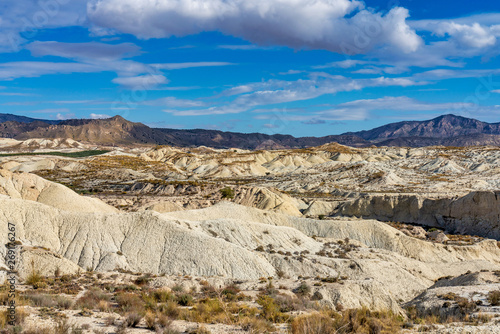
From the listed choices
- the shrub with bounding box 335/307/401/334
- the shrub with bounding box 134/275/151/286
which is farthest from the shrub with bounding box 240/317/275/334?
the shrub with bounding box 134/275/151/286

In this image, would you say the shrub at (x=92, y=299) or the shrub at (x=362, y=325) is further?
the shrub at (x=92, y=299)

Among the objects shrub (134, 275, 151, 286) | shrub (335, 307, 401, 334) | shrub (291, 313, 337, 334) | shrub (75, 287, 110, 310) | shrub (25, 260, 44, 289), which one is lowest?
shrub (134, 275, 151, 286)

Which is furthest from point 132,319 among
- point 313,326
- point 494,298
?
point 494,298

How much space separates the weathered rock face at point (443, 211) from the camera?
152 ft

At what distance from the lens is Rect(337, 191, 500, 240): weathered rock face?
4622 cm

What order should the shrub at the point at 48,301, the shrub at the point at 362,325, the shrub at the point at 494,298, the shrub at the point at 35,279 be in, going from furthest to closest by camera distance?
the shrub at the point at 35,279
the shrub at the point at 494,298
the shrub at the point at 48,301
the shrub at the point at 362,325

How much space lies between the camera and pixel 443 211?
51.4 meters

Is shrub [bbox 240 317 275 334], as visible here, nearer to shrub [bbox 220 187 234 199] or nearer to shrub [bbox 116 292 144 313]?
shrub [bbox 116 292 144 313]

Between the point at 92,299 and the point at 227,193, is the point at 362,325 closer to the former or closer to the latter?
the point at 92,299

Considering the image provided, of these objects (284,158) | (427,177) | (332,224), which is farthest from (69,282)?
(284,158)

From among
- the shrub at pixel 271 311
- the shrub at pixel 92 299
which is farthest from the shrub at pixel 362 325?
the shrub at pixel 92 299

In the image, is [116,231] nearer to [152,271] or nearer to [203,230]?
[152,271]

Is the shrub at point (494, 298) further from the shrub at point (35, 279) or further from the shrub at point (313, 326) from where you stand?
the shrub at point (35, 279)

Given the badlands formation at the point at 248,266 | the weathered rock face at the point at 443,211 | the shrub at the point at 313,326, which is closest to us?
the shrub at the point at 313,326
